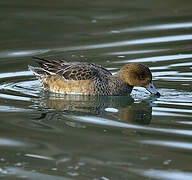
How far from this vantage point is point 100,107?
9.15 metres

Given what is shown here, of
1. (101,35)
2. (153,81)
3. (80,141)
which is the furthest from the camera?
(101,35)

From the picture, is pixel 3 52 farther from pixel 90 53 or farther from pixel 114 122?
pixel 114 122

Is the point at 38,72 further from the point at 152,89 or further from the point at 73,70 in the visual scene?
the point at 152,89

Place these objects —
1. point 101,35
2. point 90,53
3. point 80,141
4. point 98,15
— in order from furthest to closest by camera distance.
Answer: point 98,15
point 101,35
point 90,53
point 80,141

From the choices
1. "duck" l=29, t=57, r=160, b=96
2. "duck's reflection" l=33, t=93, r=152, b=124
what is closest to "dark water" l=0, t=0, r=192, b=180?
"duck's reflection" l=33, t=93, r=152, b=124

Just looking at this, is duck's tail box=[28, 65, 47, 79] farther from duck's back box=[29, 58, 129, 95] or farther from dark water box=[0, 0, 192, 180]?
dark water box=[0, 0, 192, 180]

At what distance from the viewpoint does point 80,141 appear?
741 centimetres

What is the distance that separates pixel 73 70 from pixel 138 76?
3.03 feet

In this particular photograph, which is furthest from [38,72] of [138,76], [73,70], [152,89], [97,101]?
[152,89]

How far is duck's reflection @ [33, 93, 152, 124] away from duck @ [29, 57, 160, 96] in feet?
0.35

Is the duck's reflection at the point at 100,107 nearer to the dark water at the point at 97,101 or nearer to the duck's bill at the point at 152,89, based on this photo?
the dark water at the point at 97,101

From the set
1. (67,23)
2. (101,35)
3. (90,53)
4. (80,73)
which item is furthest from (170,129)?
(67,23)

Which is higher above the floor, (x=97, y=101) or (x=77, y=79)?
(x=77, y=79)

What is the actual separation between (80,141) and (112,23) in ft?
21.8
